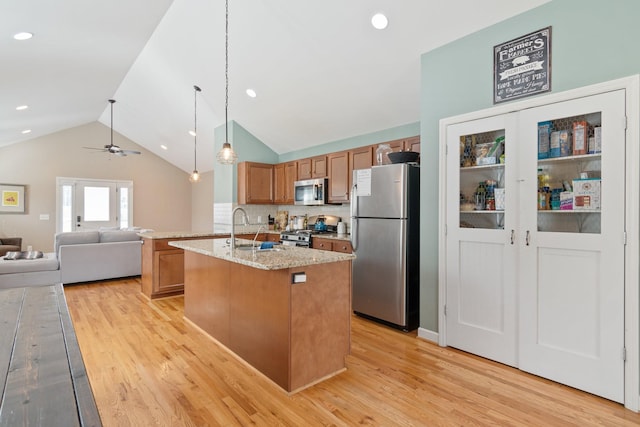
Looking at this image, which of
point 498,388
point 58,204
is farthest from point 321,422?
point 58,204

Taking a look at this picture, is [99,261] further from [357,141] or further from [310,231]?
[357,141]

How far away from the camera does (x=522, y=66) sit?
2.58 metres

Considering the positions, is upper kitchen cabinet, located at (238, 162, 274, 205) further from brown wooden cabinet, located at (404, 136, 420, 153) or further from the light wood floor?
the light wood floor

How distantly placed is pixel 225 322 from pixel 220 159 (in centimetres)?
162

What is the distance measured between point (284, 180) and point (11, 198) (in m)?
6.39

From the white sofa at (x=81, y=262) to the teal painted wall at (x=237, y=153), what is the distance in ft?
5.77

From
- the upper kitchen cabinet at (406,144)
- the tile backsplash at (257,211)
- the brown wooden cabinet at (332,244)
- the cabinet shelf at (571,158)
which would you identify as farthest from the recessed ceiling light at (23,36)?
the cabinet shelf at (571,158)

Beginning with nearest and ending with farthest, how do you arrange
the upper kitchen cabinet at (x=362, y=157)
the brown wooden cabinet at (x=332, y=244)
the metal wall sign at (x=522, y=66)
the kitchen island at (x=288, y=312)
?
the kitchen island at (x=288, y=312) < the metal wall sign at (x=522, y=66) < the brown wooden cabinet at (x=332, y=244) < the upper kitchen cabinet at (x=362, y=157)

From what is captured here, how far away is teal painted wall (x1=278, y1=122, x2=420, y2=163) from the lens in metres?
4.35

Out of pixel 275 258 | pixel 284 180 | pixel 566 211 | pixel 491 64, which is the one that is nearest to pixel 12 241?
pixel 284 180

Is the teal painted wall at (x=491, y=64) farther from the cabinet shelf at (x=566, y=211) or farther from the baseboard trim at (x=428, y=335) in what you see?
the cabinet shelf at (x=566, y=211)

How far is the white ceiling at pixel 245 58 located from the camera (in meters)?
3.03

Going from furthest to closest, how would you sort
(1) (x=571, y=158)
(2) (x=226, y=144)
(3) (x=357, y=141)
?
(3) (x=357, y=141)
(2) (x=226, y=144)
(1) (x=571, y=158)

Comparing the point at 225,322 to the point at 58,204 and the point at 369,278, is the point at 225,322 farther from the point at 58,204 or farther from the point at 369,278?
the point at 58,204
